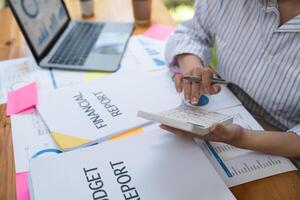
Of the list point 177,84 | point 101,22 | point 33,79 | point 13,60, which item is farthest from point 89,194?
point 101,22

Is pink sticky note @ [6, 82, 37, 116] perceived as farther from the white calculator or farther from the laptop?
the white calculator

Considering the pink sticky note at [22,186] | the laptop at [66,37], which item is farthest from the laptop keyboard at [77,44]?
the pink sticky note at [22,186]

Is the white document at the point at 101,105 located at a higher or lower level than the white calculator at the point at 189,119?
lower

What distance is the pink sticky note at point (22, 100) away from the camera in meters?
0.69

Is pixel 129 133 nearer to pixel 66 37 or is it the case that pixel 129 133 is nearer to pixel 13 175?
pixel 13 175

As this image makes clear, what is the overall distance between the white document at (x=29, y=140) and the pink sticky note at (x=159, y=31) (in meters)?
0.45

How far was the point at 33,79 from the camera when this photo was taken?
792mm

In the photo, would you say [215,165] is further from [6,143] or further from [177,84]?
[6,143]

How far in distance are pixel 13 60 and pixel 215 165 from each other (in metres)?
0.61

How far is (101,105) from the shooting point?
68 cm

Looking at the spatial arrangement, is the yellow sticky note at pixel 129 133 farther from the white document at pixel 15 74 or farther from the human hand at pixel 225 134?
the white document at pixel 15 74

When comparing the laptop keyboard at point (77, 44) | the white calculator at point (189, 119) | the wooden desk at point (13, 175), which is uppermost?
the white calculator at point (189, 119)

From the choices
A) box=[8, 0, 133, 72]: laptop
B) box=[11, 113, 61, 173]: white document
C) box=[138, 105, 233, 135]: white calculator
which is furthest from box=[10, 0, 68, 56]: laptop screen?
box=[138, 105, 233, 135]: white calculator

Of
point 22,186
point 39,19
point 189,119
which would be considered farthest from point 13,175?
point 39,19
